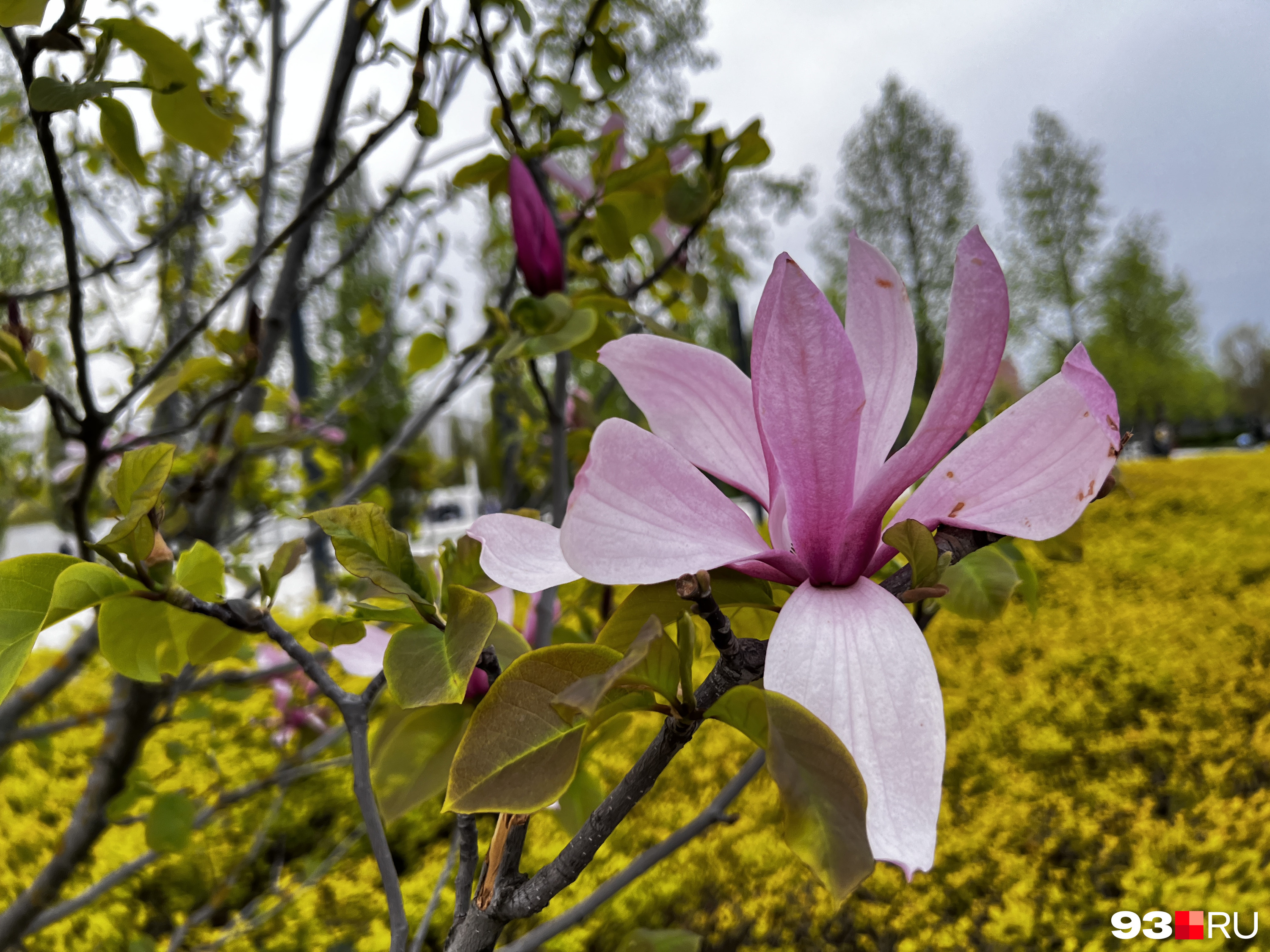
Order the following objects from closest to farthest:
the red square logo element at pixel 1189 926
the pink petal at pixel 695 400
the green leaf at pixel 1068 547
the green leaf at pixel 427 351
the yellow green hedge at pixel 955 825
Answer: the pink petal at pixel 695 400 < the green leaf at pixel 1068 547 < the green leaf at pixel 427 351 < the red square logo element at pixel 1189 926 < the yellow green hedge at pixel 955 825

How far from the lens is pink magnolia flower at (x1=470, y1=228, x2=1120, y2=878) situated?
242 millimetres

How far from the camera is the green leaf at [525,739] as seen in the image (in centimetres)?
25

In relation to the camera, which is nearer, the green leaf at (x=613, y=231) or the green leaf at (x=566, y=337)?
the green leaf at (x=566, y=337)

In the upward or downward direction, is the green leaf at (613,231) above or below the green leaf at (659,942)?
above

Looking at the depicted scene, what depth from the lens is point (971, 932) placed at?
158 centimetres

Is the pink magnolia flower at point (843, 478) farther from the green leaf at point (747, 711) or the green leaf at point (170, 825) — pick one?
the green leaf at point (170, 825)

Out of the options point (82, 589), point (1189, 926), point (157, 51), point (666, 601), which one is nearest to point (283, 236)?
point (157, 51)

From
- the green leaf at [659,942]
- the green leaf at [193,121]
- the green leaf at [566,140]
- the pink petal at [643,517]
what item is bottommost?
the green leaf at [659,942]

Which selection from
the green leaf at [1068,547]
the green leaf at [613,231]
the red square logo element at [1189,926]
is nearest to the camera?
the green leaf at [1068,547]

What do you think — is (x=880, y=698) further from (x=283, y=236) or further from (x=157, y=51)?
(x=283, y=236)

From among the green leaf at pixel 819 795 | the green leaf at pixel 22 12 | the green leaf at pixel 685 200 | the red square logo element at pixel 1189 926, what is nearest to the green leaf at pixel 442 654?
the green leaf at pixel 819 795

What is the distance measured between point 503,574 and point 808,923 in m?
1.72

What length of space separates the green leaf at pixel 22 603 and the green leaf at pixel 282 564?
11cm

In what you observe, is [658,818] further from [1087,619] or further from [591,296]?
[1087,619]
